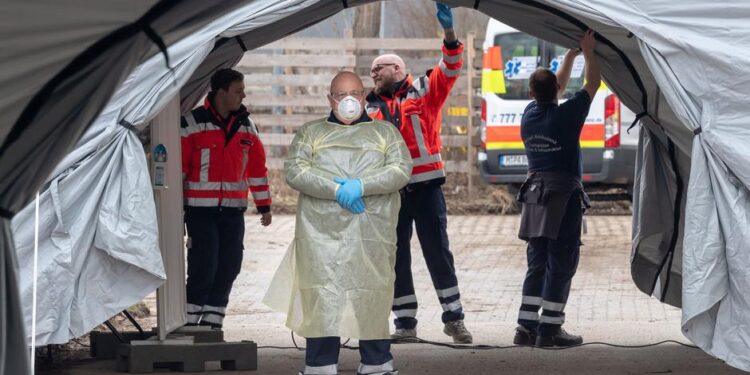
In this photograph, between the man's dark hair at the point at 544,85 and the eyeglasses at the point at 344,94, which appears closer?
the eyeglasses at the point at 344,94

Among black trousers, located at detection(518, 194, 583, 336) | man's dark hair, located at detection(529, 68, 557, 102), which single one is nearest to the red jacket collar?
man's dark hair, located at detection(529, 68, 557, 102)

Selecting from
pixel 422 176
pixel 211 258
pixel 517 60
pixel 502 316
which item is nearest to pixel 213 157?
pixel 211 258

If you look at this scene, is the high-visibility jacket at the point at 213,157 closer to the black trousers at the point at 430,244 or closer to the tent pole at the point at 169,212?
the tent pole at the point at 169,212

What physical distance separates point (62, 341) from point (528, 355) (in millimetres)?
2979

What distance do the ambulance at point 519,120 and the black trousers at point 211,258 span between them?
8436mm

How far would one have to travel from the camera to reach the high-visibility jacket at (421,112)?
9039 millimetres

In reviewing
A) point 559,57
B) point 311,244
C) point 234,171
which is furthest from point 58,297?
point 559,57

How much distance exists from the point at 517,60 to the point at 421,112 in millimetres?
8668

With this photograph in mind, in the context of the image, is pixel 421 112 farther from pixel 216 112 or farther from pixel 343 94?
pixel 343 94

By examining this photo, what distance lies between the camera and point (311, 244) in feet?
24.4

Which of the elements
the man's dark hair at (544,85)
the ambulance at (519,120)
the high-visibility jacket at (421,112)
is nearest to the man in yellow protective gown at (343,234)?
the high-visibility jacket at (421,112)

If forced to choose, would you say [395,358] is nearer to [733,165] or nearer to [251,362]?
[251,362]

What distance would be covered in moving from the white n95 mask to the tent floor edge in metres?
1.57

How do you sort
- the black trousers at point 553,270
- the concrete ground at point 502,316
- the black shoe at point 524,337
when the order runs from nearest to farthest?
the concrete ground at point 502,316 < the black trousers at point 553,270 < the black shoe at point 524,337
